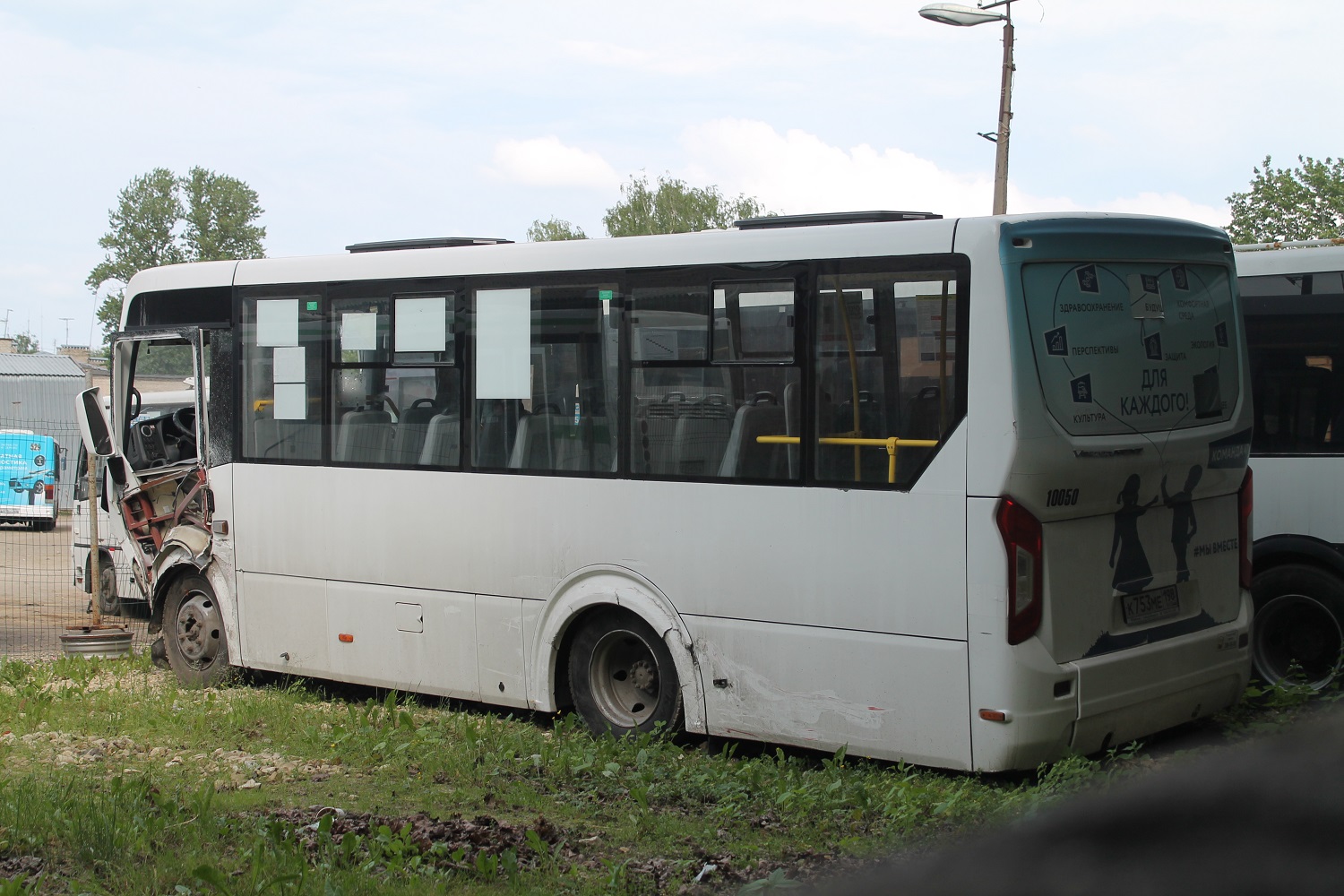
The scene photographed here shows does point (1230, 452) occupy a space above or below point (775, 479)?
above

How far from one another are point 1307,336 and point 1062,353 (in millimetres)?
3262

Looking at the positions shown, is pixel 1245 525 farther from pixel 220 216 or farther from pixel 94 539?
pixel 220 216

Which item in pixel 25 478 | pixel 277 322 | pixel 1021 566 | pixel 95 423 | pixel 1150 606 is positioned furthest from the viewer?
pixel 25 478

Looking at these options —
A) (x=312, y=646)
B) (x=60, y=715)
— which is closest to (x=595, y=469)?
(x=312, y=646)

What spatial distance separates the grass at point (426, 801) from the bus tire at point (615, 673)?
188 millimetres

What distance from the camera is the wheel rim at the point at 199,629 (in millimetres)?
10102

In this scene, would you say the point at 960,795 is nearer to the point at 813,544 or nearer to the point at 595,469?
the point at 813,544

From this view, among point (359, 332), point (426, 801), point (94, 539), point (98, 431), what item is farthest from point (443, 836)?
point (94, 539)

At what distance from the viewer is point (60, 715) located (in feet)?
29.1

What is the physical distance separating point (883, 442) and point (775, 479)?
0.67 metres

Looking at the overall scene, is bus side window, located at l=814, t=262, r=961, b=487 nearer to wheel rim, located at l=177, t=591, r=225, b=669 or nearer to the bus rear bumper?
the bus rear bumper

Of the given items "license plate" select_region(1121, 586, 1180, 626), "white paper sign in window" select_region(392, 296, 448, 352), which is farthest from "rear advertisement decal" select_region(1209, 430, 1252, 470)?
"white paper sign in window" select_region(392, 296, 448, 352)

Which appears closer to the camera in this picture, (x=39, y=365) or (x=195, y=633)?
(x=195, y=633)

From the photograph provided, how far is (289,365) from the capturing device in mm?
9641
